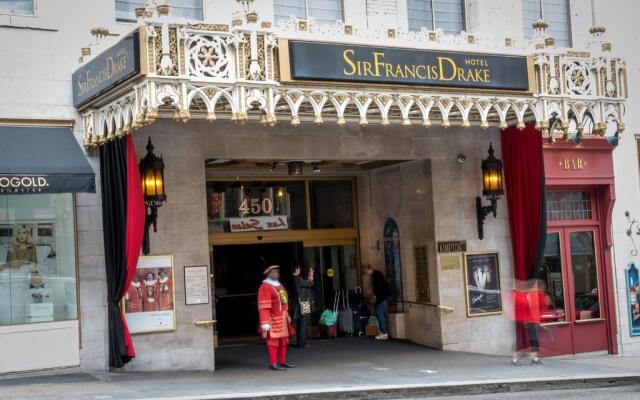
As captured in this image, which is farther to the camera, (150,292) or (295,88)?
(150,292)

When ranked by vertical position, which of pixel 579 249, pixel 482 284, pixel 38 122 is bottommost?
pixel 482 284

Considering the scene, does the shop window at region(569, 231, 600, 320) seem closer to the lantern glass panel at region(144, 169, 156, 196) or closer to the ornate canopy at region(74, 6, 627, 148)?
the ornate canopy at region(74, 6, 627, 148)

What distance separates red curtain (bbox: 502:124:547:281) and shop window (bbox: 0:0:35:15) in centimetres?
884

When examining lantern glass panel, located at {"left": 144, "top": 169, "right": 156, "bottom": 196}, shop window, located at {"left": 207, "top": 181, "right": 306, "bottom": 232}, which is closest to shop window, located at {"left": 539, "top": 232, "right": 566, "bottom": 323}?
shop window, located at {"left": 207, "top": 181, "right": 306, "bottom": 232}

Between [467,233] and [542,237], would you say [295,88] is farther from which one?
[542,237]

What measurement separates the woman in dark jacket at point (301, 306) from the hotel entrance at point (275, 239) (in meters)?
1.13

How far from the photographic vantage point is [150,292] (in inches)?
572

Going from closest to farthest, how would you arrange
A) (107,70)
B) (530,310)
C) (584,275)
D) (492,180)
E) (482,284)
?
(107,70) → (530,310) → (492,180) → (482,284) → (584,275)

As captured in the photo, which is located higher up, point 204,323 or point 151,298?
point 151,298

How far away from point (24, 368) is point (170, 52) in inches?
201

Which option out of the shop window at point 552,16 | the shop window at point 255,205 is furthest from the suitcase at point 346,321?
the shop window at point 552,16

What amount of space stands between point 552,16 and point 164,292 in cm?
992

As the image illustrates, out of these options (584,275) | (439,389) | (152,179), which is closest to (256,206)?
(152,179)

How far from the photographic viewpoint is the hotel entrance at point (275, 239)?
59.1 feet
